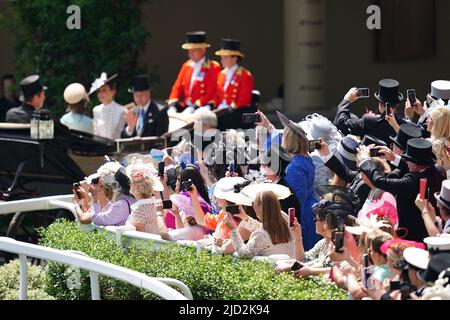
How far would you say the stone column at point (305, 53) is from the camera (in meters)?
15.4

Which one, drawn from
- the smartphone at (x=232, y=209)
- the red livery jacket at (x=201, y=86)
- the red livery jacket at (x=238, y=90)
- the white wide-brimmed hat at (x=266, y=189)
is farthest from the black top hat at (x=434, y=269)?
the red livery jacket at (x=201, y=86)

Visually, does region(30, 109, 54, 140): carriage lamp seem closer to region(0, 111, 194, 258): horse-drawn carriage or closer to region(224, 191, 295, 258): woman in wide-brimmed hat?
region(0, 111, 194, 258): horse-drawn carriage

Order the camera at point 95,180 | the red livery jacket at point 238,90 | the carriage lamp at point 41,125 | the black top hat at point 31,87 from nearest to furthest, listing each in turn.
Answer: the camera at point 95,180 → the carriage lamp at point 41,125 → the black top hat at point 31,87 → the red livery jacket at point 238,90

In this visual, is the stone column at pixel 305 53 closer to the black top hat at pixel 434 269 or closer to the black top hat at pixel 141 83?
the black top hat at pixel 141 83

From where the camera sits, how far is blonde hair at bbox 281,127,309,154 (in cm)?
800

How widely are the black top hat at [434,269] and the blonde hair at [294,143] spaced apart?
2464mm

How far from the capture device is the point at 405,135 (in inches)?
294

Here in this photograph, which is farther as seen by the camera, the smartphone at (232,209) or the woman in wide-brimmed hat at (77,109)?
the woman in wide-brimmed hat at (77,109)

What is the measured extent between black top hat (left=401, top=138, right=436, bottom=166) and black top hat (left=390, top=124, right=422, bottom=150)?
35cm

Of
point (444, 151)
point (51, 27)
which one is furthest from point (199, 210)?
point (51, 27)

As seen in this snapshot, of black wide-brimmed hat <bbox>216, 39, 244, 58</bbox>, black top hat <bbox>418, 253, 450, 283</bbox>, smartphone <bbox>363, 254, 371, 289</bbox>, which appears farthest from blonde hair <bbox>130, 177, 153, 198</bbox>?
black wide-brimmed hat <bbox>216, 39, 244, 58</bbox>

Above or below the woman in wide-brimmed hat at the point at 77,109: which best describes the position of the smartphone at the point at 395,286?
below

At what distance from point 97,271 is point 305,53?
942 centimetres
